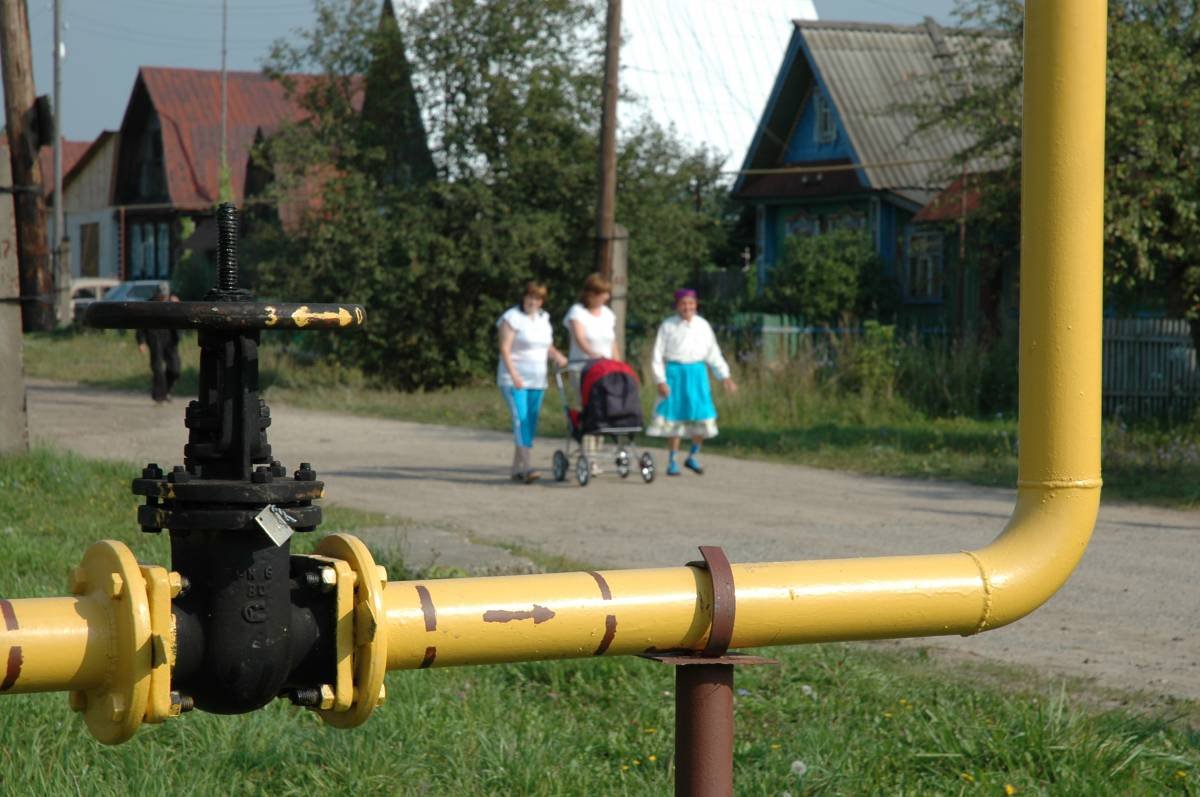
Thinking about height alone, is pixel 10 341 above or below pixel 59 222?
below

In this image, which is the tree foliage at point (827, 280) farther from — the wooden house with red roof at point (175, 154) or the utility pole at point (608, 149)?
the wooden house with red roof at point (175, 154)

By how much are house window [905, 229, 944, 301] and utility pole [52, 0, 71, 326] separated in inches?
629

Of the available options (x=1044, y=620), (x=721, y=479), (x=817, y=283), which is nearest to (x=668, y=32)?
(x=817, y=283)

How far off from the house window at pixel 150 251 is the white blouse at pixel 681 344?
44924mm

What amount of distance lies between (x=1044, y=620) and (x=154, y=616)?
6.13 meters

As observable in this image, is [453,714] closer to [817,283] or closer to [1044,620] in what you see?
[1044,620]

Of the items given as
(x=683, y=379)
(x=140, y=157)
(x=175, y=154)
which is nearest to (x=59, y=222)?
(x=175, y=154)

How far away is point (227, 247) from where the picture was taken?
1988mm

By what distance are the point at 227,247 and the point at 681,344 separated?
12.1 metres

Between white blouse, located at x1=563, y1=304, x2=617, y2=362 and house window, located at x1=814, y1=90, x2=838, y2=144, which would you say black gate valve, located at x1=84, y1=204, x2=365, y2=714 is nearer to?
white blouse, located at x1=563, y1=304, x2=617, y2=362

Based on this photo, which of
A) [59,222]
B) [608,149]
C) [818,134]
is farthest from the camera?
[59,222]

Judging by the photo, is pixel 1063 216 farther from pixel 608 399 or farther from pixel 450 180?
pixel 450 180

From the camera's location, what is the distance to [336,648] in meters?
1.92

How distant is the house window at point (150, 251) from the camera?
56.7 metres
